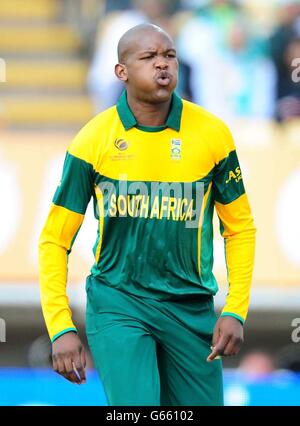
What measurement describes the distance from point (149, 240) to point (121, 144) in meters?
→ 0.42

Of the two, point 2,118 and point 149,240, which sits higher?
point 2,118

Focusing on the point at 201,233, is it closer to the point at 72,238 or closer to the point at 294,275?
the point at 72,238

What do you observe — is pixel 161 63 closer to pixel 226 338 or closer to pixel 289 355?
pixel 226 338

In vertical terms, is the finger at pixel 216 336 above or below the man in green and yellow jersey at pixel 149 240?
below

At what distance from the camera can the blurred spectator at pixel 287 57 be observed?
1048 centimetres

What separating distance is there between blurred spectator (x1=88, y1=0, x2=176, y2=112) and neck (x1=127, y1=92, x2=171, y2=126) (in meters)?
5.82

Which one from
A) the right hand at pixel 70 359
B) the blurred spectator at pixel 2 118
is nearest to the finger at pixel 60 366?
the right hand at pixel 70 359

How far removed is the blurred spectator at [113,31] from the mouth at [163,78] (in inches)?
235

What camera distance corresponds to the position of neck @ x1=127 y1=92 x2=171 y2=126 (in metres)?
4.87

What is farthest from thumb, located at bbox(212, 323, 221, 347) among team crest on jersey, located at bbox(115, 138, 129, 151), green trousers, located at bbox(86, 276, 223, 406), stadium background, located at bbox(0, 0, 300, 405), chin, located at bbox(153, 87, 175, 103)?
stadium background, located at bbox(0, 0, 300, 405)

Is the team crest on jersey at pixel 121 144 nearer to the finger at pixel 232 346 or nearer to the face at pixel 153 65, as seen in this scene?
the face at pixel 153 65

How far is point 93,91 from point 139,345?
691 cm

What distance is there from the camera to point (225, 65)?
1073 centimetres

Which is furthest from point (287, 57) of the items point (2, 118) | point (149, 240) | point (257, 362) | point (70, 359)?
point (70, 359)
